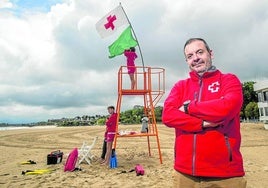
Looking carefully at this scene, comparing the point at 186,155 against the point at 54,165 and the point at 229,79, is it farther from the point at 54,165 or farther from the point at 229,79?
the point at 54,165

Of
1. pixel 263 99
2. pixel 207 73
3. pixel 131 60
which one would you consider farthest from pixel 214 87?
pixel 263 99

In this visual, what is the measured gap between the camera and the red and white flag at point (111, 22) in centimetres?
1109

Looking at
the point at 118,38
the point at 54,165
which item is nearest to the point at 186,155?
A: the point at 118,38

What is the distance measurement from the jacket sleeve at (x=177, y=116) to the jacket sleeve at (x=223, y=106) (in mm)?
70

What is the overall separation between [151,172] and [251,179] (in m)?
3.13

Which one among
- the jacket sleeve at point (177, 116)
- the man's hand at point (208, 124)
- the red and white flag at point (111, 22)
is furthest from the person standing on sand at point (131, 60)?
the man's hand at point (208, 124)

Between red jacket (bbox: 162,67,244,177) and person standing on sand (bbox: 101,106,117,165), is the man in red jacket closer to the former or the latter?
red jacket (bbox: 162,67,244,177)

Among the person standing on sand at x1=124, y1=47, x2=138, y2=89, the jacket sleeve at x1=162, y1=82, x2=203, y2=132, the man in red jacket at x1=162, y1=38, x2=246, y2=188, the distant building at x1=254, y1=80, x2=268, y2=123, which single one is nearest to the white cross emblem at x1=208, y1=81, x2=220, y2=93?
the man in red jacket at x1=162, y1=38, x2=246, y2=188

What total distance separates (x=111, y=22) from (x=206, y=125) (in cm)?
917

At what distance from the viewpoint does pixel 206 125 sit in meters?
2.59

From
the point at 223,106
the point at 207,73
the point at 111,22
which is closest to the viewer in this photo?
the point at 223,106

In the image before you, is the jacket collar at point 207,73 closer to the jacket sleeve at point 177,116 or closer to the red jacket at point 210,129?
the red jacket at point 210,129

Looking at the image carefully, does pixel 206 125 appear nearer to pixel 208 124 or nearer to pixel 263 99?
pixel 208 124

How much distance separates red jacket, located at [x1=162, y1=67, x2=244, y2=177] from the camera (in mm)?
2484
